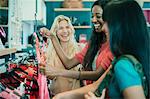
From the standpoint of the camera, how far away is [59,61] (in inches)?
101

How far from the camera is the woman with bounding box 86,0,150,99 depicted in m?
1.11

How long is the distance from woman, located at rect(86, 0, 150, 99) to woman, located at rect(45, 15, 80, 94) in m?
1.31

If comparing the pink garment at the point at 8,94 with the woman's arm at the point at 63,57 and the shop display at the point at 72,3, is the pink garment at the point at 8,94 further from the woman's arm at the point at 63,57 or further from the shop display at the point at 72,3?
the shop display at the point at 72,3

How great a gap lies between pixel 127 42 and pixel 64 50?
1.60m

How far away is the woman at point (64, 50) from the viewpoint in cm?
256

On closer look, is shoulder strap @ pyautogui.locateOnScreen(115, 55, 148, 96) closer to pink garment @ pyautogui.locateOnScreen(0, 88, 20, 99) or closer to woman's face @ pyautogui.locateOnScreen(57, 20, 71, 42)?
pink garment @ pyautogui.locateOnScreen(0, 88, 20, 99)

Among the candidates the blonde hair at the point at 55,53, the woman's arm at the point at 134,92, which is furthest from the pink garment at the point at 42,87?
the woman's arm at the point at 134,92

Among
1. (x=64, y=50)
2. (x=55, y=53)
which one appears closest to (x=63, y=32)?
(x=64, y=50)

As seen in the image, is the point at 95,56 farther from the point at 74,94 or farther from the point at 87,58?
the point at 74,94

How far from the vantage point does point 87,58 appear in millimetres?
2158

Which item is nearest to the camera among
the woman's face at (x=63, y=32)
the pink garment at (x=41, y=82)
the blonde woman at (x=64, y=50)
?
the pink garment at (x=41, y=82)

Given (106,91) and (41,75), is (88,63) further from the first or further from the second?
(106,91)

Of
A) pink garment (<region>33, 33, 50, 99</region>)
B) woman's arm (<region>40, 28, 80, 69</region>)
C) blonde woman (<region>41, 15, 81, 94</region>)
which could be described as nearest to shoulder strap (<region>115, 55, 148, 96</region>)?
pink garment (<region>33, 33, 50, 99</region>)

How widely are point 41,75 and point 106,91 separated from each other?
1.09 meters
